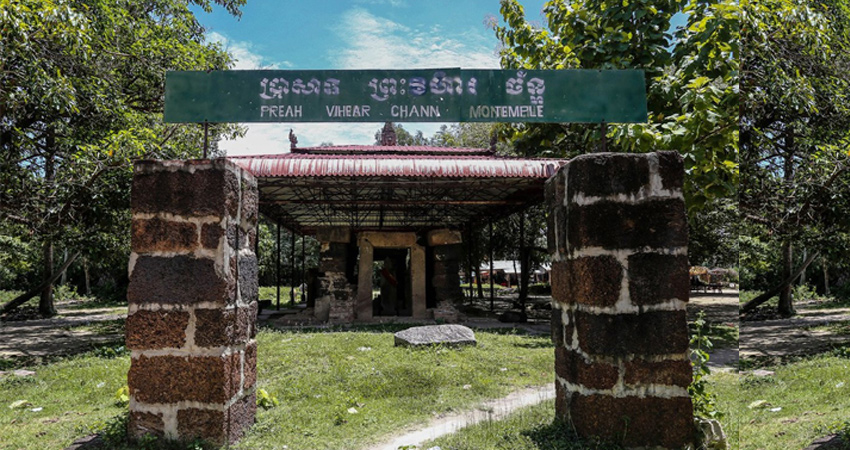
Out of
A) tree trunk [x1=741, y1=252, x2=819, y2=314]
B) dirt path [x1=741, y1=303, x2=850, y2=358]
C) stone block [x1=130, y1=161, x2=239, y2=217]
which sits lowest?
dirt path [x1=741, y1=303, x2=850, y2=358]

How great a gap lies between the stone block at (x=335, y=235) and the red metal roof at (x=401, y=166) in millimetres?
3986

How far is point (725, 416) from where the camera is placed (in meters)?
4.27

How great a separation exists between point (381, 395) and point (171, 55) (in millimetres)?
9250

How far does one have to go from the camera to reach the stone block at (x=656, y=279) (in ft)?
12.6

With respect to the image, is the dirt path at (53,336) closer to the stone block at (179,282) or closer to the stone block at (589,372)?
the stone block at (179,282)

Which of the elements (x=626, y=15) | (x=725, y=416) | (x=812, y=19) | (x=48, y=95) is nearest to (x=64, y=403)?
(x=48, y=95)

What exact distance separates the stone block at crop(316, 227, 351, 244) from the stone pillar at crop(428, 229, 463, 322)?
251 centimetres

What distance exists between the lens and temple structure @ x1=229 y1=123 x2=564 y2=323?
1074 centimetres

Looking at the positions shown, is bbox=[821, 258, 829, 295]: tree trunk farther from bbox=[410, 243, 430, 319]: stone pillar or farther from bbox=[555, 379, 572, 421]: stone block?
bbox=[410, 243, 430, 319]: stone pillar

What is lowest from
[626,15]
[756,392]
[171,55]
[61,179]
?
[756,392]

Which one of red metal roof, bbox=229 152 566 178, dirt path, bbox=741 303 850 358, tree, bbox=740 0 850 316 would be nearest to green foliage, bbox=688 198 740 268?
red metal roof, bbox=229 152 566 178

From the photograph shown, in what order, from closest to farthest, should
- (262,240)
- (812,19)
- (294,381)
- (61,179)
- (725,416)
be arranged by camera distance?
(812,19)
(725,416)
(294,381)
(61,179)
(262,240)

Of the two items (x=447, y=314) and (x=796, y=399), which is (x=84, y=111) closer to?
(x=447, y=314)

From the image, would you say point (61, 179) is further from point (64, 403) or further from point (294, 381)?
point (294, 381)
